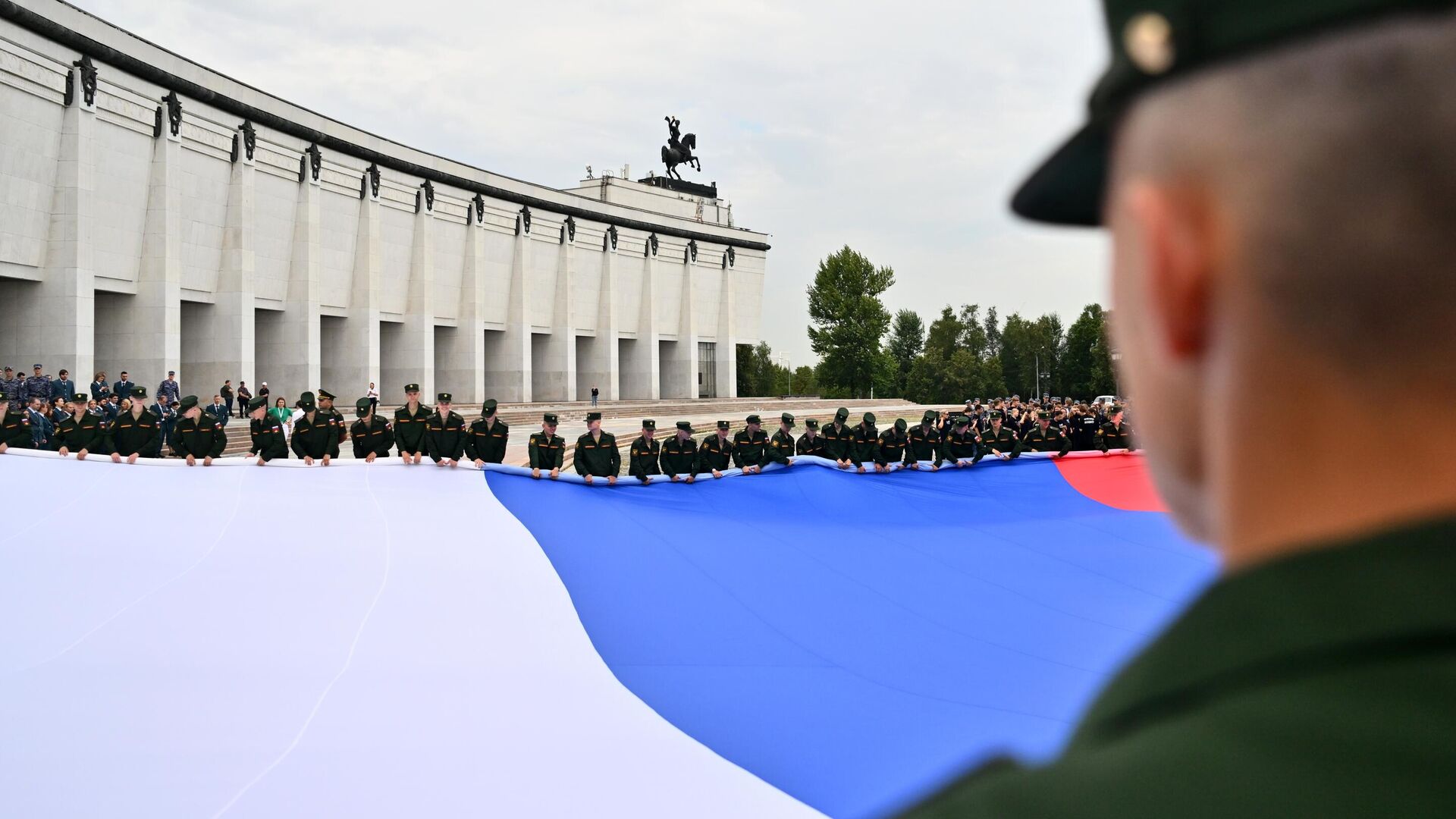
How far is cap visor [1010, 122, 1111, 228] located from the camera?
2.85 feet

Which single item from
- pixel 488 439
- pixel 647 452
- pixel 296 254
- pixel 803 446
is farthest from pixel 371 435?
pixel 296 254

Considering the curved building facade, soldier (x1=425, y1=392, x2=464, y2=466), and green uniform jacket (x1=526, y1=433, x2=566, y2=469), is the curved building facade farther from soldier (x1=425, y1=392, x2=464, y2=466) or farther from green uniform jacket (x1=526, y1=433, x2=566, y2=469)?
green uniform jacket (x1=526, y1=433, x2=566, y2=469)

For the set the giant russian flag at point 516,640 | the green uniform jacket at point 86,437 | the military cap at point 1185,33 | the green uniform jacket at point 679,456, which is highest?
the military cap at point 1185,33

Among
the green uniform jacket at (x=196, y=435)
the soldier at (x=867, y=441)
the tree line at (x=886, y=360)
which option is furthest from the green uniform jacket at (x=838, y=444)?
the tree line at (x=886, y=360)

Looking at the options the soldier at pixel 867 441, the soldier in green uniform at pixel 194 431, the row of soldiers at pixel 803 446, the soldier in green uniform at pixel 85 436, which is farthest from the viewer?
the soldier at pixel 867 441

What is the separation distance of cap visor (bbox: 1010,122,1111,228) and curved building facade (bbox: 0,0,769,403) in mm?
30765

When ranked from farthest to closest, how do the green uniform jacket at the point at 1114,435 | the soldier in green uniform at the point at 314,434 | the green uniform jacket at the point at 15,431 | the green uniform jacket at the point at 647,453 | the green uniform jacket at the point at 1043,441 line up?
the green uniform jacket at the point at 1043,441 → the green uniform jacket at the point at 1114,435 → the green uniform jacket at the point at 647,453 → the soldier in green uniform at the point at 314,434 → the green uniform jacket at the point at 15,431

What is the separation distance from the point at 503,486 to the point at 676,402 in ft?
158

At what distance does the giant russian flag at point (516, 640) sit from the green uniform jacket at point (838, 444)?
6204mm

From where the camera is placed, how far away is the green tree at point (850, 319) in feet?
279

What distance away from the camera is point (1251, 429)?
698 millimetres

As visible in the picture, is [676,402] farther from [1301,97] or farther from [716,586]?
[1301,97]

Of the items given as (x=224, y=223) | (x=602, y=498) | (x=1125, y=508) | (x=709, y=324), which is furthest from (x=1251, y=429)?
(x=709, y=324)

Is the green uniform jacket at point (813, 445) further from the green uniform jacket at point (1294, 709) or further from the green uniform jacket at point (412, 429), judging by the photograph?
the green uniform jacket at point (1294, 709)
